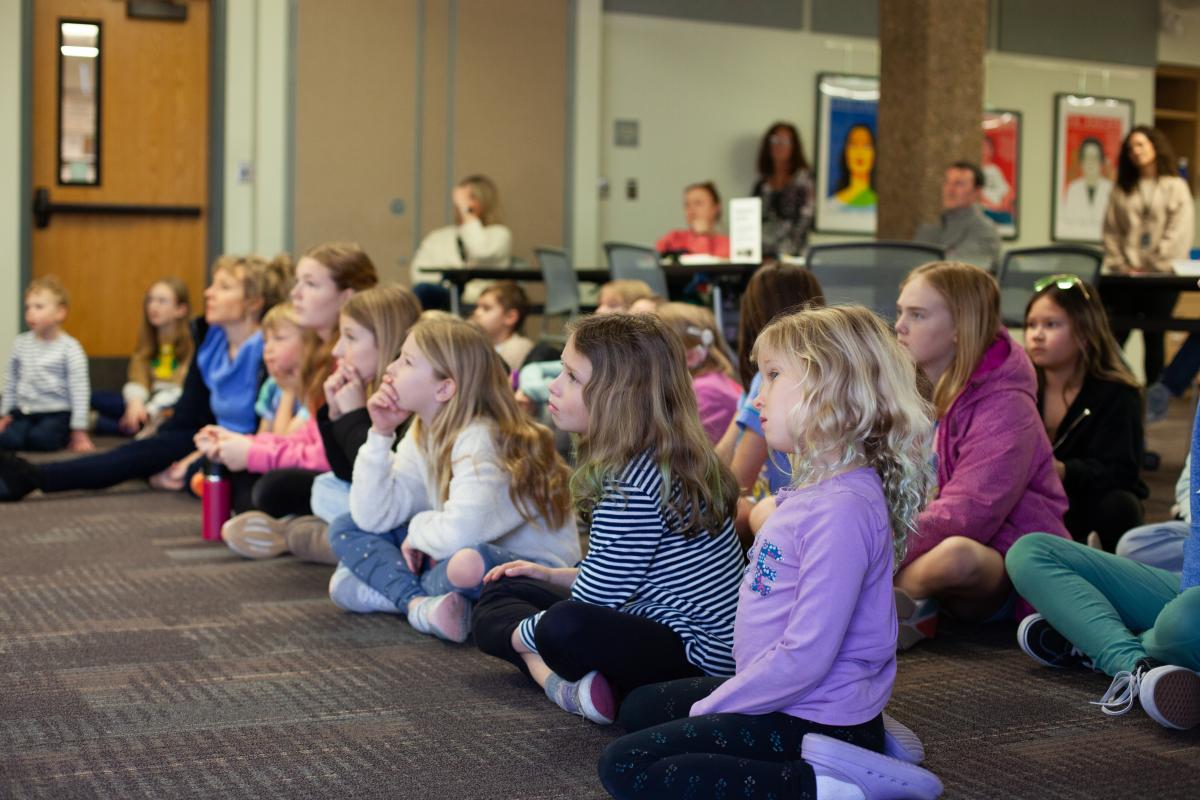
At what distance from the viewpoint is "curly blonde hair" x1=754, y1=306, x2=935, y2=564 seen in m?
1.76

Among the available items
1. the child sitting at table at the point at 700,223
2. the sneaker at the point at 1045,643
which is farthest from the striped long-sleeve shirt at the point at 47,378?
the sneaker at the point at 1045,643

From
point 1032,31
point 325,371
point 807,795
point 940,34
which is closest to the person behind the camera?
point 807,795

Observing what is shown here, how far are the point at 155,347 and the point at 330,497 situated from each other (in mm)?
3449

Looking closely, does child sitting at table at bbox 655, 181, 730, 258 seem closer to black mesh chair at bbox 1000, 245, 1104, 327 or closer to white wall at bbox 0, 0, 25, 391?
black mesh chair at bbox 1000, 245, 1104, 327

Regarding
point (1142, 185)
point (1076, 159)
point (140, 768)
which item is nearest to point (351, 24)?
point (1142, 185)

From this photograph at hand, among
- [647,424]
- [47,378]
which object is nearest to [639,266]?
[47,378]

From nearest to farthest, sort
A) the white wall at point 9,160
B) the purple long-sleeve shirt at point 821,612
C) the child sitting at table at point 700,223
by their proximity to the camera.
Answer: the purple long-sleeve shirt at point 821,612, the white wall at point 9,160, the child sitting at table at point 700,223

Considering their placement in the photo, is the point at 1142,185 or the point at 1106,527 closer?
the point at 1106,527

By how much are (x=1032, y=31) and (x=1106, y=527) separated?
8069 mm

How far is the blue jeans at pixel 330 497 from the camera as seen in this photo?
3.47m

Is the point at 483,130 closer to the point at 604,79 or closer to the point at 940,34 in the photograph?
the point at 604,79

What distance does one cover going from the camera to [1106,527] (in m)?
3.33

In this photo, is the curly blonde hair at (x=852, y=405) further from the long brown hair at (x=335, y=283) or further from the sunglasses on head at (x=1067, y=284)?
the long brown hair at (x=335, y=283)

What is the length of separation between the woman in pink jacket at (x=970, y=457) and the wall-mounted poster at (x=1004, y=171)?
7.91 metres
